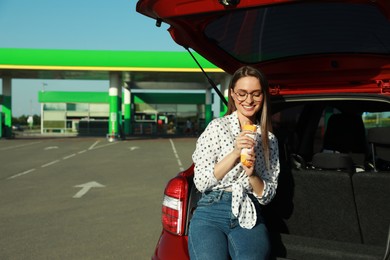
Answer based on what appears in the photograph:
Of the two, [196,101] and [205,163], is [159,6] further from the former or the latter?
[196,101]

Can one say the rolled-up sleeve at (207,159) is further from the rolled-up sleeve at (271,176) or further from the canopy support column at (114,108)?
the canopy support column at (114,108)

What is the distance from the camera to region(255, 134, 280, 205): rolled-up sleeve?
7.24ft

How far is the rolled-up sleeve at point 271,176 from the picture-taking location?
221 cm

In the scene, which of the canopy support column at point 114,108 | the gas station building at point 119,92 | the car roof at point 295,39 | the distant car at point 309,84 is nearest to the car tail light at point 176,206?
the distant car at point 309,84

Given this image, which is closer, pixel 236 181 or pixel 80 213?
pixel 236 181

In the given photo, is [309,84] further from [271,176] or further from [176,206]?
[176,206]

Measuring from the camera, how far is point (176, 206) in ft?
7.61

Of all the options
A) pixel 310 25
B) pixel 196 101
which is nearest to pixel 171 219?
pixel 310 25

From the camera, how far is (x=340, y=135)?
4035 millimetres

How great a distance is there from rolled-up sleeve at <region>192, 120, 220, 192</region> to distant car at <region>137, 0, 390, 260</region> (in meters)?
0.19

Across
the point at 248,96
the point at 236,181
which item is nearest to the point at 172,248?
the point at 236,181

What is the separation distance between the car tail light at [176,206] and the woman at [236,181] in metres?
0.12

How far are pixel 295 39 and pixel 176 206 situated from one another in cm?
153

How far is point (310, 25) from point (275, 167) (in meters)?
1.06
